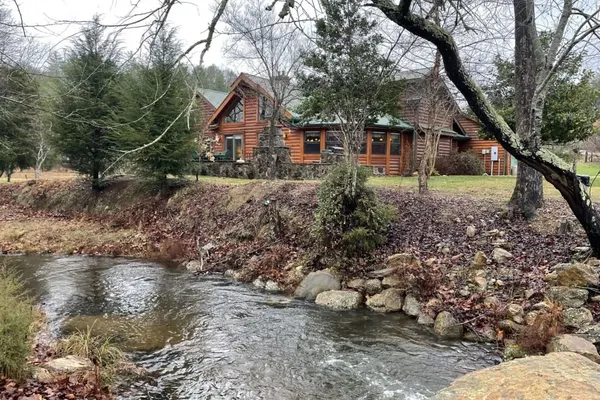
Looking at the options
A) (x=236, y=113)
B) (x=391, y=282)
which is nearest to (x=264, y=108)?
(x=236, y=113)

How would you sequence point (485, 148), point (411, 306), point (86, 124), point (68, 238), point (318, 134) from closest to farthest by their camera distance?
point (411, 306)
point (68, 238)
point (86, 124)
point (318, 134)
point (485, 148)

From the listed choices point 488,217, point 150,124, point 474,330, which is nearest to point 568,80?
point 488,217

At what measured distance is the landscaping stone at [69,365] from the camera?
471 centimetres

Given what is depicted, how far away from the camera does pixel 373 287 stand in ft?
28.4

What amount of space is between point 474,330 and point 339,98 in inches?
288

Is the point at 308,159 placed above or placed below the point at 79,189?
above

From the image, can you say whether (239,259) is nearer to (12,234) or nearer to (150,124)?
(150,124)

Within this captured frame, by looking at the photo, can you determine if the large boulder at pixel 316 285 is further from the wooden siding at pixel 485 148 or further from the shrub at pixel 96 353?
the wooden siding at pixel 485 148

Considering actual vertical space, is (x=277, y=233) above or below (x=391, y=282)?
above

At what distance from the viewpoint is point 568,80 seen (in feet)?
54.9

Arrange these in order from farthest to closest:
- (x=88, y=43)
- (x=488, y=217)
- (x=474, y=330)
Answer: (x=88, y=43) → (x=488, y=217) → (x=474, y=330)

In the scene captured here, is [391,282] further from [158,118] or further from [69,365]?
[158,118]

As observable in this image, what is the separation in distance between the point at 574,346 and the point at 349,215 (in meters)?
5.15

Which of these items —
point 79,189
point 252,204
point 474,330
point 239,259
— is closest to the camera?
point 474,330
